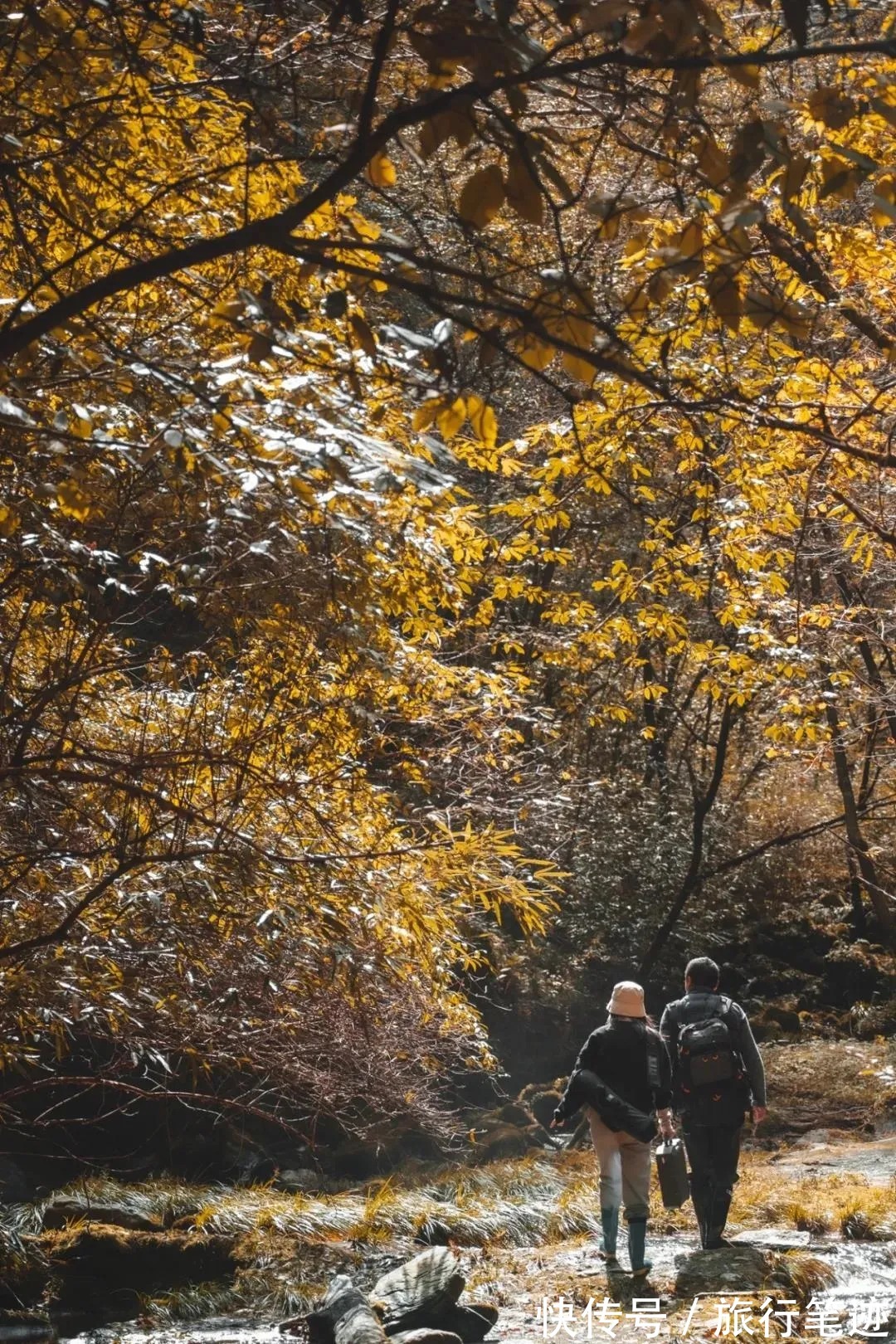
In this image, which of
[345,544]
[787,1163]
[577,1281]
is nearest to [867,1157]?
[787,1163]

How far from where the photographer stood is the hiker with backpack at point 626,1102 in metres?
7.92

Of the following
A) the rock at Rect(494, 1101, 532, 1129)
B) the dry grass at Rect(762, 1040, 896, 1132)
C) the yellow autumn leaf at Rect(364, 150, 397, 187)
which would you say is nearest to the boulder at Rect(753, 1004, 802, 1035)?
the dry grass at Rect(762, 1040, 896, 1132)

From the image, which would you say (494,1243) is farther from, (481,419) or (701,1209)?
(481,419)

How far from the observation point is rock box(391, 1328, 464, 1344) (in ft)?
23.6

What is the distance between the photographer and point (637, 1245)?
789 cm

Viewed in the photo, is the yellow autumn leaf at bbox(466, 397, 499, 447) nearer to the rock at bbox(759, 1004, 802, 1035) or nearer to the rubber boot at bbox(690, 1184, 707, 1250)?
the rubber boot at bbox(690, 1184, 707, 1250)

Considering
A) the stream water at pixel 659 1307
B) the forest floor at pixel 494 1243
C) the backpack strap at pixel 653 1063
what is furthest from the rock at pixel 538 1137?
the backpack strap at pixel 653 1063

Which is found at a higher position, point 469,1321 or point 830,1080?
point 830,1080

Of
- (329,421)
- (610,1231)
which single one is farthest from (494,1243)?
(329,421)

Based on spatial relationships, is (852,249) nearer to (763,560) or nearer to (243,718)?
(763,560)

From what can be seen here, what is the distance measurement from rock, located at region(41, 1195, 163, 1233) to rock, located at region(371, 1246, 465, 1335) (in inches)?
78.9

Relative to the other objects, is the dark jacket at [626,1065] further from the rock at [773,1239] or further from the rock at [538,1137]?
the rock at [538,1137]

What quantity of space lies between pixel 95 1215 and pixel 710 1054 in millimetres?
4463

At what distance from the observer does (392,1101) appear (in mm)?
9258
